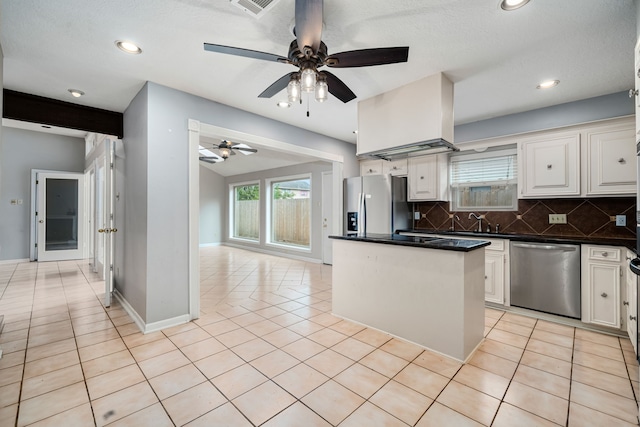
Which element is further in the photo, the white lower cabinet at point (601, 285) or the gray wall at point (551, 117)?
the gray wall at point (551, 117)

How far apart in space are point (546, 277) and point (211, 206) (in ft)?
28.7

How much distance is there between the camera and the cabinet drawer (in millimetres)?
2619

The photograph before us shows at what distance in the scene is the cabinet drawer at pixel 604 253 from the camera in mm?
2619

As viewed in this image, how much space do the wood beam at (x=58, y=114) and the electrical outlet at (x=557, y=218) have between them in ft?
18.2

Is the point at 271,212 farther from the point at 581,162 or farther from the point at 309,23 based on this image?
the point at 309,23

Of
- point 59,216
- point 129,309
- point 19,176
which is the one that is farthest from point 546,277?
point 19,176

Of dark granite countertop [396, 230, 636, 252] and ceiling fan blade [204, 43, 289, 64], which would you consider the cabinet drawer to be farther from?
ceiling fan blade [204, 43, 289, 64]

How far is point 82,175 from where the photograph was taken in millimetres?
6504

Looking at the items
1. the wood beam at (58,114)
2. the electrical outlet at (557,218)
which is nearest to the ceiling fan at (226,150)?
the wood beam at (58,114)

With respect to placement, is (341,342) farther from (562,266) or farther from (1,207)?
(1,207)

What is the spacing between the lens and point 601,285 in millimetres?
2703

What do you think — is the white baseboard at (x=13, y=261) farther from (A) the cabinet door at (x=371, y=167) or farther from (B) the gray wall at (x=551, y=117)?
(B) the gray wall at (x=551, y=117)

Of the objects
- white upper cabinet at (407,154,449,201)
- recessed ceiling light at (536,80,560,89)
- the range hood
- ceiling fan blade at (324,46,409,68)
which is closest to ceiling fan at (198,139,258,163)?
the range hood

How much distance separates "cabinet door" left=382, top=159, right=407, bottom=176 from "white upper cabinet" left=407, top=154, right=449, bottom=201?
11cm
